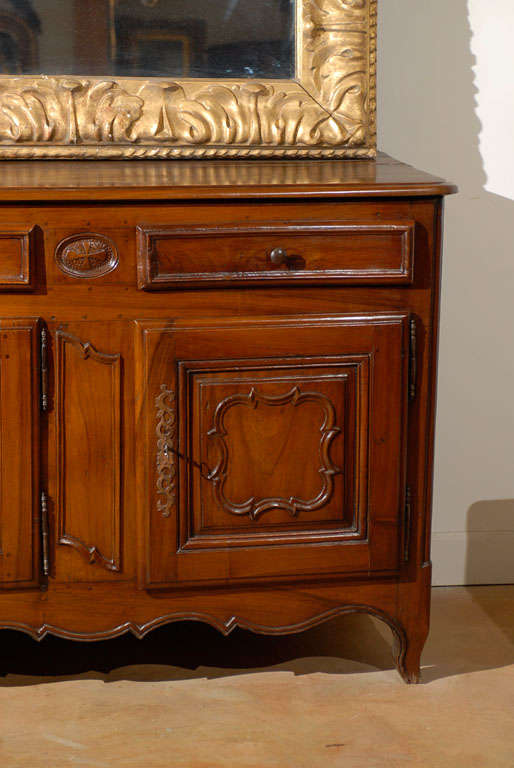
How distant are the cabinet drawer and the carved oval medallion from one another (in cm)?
6

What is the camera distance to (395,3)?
2.08 meters

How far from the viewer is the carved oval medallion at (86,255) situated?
156 centimetres

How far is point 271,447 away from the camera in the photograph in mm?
1672

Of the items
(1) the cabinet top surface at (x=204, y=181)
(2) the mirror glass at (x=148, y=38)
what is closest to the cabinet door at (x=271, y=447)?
(1) the cabinet top surface at (x=204, y=181)

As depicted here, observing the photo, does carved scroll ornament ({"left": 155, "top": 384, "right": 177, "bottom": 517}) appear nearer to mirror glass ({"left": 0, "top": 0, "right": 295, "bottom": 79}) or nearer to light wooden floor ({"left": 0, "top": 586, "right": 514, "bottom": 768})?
light wooden floor ({"left": 0, "top": 586, "right": 514, "bottom": 768})

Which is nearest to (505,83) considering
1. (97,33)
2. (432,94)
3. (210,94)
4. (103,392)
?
(432,94)

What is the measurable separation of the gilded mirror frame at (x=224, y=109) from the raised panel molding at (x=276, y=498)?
0.63 m

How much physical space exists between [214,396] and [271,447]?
0.47 feet

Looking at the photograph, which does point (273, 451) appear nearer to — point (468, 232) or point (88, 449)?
point (88, 449)

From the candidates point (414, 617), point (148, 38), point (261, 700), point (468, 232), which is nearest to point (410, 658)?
point (414, 617)

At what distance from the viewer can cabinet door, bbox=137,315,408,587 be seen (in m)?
1.62

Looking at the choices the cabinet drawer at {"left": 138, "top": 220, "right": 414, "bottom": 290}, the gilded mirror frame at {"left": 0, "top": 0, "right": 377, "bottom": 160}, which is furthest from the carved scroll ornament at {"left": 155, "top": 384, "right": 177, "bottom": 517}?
the gilded mirror frame at {"left": 0, "top": 0, "right": 377, "bottom": 160}

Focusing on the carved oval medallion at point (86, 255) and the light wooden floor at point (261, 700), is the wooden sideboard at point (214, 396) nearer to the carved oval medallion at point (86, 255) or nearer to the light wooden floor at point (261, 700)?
the carved oval medallion at point (86, 255)

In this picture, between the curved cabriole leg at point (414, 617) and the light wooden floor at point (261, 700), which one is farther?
the curved cabriole leg at point (414, 617)
